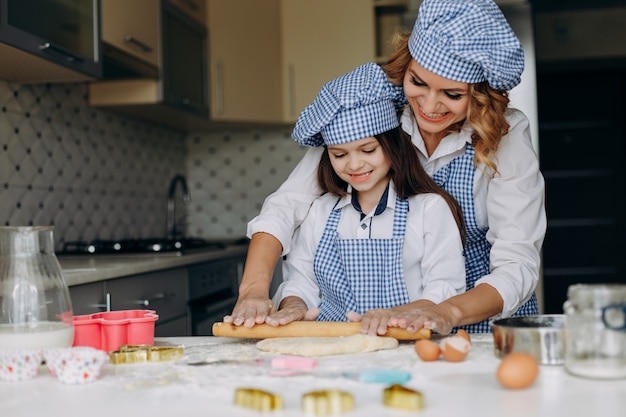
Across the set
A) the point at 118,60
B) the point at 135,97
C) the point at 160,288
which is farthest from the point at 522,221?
the point at 135,97

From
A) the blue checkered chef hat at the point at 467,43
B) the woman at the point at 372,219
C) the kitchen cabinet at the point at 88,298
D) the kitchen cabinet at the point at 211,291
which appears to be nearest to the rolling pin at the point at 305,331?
the woman at the point at 372,219

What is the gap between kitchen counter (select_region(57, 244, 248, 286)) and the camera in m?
2.07

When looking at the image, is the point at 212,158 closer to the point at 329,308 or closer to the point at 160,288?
the point at 160,288

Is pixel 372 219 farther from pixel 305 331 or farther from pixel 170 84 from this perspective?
pixel 170 84

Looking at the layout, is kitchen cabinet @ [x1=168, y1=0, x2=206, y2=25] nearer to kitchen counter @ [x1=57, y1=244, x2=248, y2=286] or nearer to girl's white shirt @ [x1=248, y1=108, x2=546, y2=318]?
kitchen counter @ [x1=57, y1=244, x2=248, y2=286]

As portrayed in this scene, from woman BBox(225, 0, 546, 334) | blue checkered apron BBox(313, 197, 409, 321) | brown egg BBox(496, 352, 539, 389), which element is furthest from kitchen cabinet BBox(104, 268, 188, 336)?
brown egg BBox(496, 352, 539, 389)

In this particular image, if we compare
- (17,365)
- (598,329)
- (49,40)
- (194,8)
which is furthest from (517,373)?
(194,8)

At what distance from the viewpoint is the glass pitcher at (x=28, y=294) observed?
3.62ft

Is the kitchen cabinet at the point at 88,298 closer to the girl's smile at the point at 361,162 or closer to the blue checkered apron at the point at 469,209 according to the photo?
the girl's smile at the point at 361,162

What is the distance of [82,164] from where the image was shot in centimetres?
315

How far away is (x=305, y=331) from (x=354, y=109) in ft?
1.74

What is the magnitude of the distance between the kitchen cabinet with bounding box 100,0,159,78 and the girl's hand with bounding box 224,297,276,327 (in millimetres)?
1495

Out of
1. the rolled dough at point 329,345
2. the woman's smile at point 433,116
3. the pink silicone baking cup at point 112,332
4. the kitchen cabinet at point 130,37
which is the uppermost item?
the kitchen cabinet at point 130,37

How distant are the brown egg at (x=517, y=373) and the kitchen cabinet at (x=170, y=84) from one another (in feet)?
7.99
